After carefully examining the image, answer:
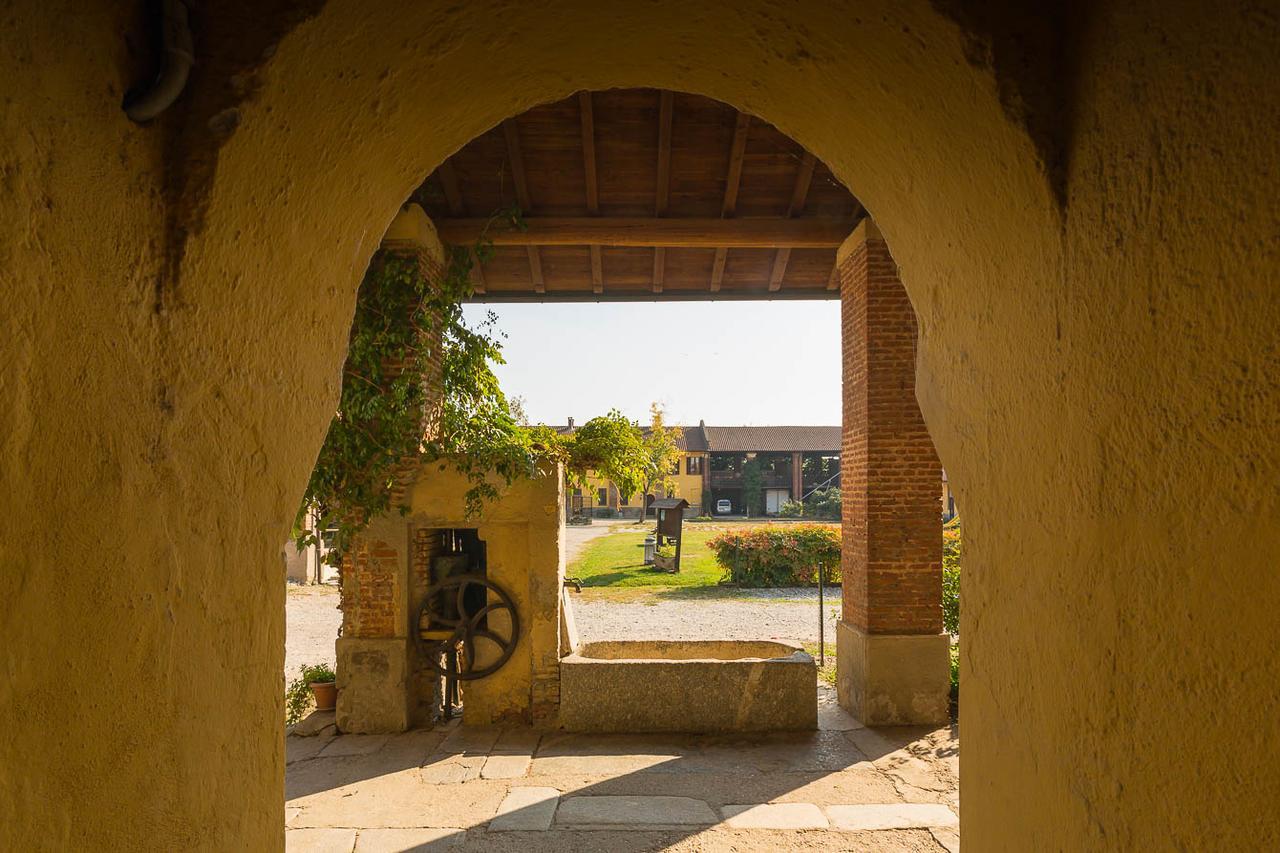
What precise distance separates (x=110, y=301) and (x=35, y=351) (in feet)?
0.73

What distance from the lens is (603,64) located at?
7.73 ft

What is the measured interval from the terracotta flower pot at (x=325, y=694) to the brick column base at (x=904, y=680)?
5.02 metres

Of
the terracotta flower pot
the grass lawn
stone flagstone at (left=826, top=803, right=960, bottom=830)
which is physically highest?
the terracotta flower pot

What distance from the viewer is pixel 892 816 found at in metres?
5.37

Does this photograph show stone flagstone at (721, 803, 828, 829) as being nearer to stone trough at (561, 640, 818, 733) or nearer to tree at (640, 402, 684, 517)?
stone trough at (561, 640, 818, 733)

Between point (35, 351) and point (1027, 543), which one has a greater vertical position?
point (35, 351)

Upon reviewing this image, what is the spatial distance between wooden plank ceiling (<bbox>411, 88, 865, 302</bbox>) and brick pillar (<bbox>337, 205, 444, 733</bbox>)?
63 cm

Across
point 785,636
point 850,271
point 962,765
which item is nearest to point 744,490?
point 785,636

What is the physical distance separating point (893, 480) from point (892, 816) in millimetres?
3089

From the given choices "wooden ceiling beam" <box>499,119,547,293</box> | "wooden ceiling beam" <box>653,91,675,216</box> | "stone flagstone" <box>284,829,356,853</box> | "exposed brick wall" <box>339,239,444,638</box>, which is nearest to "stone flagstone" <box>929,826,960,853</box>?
"stone flagstone" <box>284,829,356,853</box>

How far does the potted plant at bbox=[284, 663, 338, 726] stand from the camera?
7746mm

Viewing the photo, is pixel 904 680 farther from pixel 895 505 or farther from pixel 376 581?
pixel 376 581

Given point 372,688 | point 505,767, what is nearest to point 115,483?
point 505,767

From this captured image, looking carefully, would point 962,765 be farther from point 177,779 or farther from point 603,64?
point 603,64
